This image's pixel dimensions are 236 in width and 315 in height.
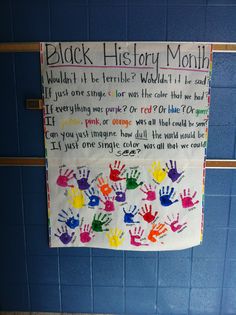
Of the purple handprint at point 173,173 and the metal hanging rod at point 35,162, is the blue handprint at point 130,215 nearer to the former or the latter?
the purple handprint at point 173,173

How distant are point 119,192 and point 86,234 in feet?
1.17

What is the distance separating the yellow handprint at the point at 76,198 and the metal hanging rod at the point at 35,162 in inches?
9.8

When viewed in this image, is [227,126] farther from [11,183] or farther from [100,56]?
[11,183]

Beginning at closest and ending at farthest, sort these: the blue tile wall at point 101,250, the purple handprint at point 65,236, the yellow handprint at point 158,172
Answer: the blue tile wall at point 101,250 → the yellow handprint at point 158,172 → the purple handprint at point 65,236

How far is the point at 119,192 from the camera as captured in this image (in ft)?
7.02

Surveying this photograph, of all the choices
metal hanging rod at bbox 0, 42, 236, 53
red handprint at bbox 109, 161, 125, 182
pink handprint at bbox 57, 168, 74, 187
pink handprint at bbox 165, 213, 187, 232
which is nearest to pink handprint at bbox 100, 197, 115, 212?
red handprint at bbox 109, 161, 125, 182

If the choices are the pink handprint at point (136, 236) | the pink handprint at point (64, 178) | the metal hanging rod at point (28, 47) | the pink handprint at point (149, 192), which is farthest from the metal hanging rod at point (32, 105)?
the pink handprint at point (136, 236)

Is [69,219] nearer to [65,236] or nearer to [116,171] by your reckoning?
[65,236]

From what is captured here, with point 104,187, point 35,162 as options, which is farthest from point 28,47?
point 104,187

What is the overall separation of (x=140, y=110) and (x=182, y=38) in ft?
1.57

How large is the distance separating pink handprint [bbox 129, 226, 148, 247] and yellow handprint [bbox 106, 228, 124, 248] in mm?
64

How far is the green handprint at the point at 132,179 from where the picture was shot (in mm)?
2111

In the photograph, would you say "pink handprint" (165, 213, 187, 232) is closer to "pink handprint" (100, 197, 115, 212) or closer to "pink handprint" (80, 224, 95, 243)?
"pink handprint" (100, 197, 115, 212)

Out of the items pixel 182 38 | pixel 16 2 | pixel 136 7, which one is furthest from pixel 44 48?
pixel 182 38
